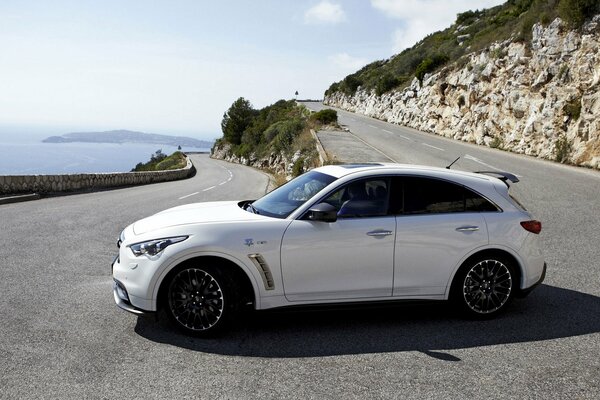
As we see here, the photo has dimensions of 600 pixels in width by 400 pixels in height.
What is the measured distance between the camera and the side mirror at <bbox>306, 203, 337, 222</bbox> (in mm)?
4840

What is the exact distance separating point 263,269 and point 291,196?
106cm

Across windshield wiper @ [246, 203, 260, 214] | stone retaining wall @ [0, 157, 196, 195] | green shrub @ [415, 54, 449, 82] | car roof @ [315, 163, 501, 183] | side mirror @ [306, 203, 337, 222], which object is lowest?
stone retaining wall @ [0, 157, 196, 195]

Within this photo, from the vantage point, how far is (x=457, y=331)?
5113mm

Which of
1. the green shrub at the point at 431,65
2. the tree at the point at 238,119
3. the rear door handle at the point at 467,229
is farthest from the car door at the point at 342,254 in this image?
the tree at the point at 238,119

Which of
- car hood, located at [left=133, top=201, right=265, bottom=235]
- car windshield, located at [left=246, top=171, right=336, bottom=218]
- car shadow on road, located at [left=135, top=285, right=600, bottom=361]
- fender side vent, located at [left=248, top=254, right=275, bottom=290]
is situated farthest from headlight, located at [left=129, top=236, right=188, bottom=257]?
car windshield, located at [left=246, top=171, right=336, bottom=218]

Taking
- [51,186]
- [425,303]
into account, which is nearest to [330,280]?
[425,303]

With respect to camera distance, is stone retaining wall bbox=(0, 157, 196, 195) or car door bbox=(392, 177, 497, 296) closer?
car door bbox=(392, 177, 497, 296)

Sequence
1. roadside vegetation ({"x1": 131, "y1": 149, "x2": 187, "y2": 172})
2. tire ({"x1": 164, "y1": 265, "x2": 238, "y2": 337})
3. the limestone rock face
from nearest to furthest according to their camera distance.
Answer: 1. tire ({"x1": 164, "y1": 265, "x2": 238, "y2": 337})
2. the limestone rock face
3. roadside vegetation ({"x1": 131, "y1": 149, "x2": 187, "y2": 172})

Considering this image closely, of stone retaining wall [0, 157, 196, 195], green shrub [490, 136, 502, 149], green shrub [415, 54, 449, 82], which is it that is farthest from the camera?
green shrub [415, 54, 449, 82]

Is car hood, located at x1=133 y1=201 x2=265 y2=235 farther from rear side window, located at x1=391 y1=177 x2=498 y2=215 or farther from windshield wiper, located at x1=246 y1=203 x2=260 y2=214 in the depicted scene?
rear side window, located at x1=391 y1=177 x2=498 y2=215

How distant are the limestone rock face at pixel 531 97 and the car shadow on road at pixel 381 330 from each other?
17994 millimetres

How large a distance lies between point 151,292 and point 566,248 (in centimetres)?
696

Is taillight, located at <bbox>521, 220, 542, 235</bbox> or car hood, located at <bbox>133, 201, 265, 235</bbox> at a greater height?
car hood, located at <bbox>133, 201, 265, 235</bbox>

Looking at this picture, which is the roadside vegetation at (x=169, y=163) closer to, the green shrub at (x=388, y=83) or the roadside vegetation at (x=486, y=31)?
the green shrub at (x=388, y=83)
